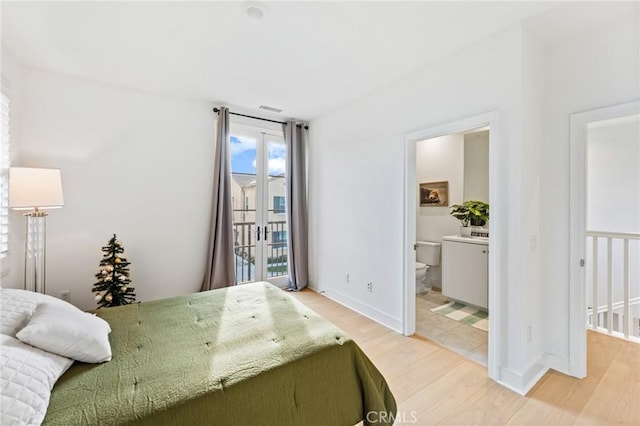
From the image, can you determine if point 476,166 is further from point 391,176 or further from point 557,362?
point 557,362

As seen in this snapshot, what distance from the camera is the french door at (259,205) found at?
3990 mm

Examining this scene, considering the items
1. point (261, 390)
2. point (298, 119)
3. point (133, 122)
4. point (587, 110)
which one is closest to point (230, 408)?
point (261, 390)

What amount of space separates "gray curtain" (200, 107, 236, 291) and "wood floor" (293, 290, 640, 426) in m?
2.04

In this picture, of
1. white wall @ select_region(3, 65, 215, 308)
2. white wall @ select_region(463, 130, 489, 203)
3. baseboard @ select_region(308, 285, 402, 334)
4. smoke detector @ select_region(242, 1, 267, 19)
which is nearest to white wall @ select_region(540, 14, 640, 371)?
baseboard @ select_region(308, 285, 402, 334)

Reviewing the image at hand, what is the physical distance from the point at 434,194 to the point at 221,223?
3.37 meters

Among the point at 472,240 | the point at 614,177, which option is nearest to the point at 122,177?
the point at 472,240

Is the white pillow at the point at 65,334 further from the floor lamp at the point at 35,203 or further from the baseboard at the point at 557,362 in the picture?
the baseboard at the point at 557,362

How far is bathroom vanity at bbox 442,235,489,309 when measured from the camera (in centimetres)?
336

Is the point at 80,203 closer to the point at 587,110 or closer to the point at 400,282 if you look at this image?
the point at 400,282

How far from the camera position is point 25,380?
0.96 m

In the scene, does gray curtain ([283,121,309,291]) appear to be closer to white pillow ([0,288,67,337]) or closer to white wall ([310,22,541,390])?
white wall ([310,22,541,390])

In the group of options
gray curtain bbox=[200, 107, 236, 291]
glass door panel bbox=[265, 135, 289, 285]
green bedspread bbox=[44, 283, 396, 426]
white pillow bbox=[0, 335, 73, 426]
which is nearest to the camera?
white pillow bbox=[0, 335, 73, 426]

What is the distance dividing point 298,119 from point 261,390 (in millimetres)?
3864

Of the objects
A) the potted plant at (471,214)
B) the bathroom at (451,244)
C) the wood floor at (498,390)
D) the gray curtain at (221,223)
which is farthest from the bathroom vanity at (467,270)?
the gray curtain at (221,223)
